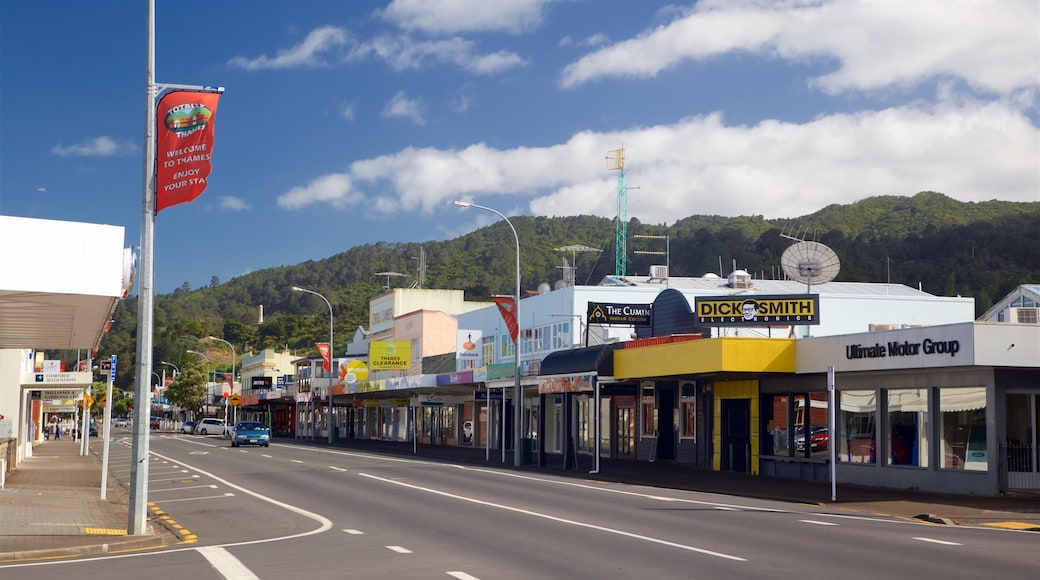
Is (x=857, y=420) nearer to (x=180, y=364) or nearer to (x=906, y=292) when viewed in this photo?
(x=906, y=292)

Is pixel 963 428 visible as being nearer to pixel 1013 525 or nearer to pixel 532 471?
pixel 1013 525

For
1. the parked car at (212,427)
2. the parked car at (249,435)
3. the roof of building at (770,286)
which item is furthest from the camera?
the parked car at (212,427)

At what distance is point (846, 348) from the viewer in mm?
29719

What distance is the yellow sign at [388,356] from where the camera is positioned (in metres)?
62.6

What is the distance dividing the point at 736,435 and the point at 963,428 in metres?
10.6

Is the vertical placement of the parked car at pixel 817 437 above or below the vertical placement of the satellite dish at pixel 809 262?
below

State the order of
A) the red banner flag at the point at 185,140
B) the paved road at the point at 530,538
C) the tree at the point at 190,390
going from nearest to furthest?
the paved road at the point at 530,538 → the red banner flag at the point at 185,140 → the tree at the point at 190,390

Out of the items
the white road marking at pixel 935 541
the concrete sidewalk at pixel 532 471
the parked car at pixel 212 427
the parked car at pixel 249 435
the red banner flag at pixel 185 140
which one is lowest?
the parked car at pixel 212 427

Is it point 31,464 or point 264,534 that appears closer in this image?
point 264,534

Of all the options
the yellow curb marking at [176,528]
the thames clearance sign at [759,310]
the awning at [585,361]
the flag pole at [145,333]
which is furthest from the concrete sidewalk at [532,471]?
the thames clearance sign at [759,310]

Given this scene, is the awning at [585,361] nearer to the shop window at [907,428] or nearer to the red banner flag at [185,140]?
the shop window at [907,428]

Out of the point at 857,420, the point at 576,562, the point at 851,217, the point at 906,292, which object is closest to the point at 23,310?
the point at 576,562

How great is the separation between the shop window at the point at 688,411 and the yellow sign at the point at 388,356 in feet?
81.6

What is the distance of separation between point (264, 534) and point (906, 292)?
51.1 meters
